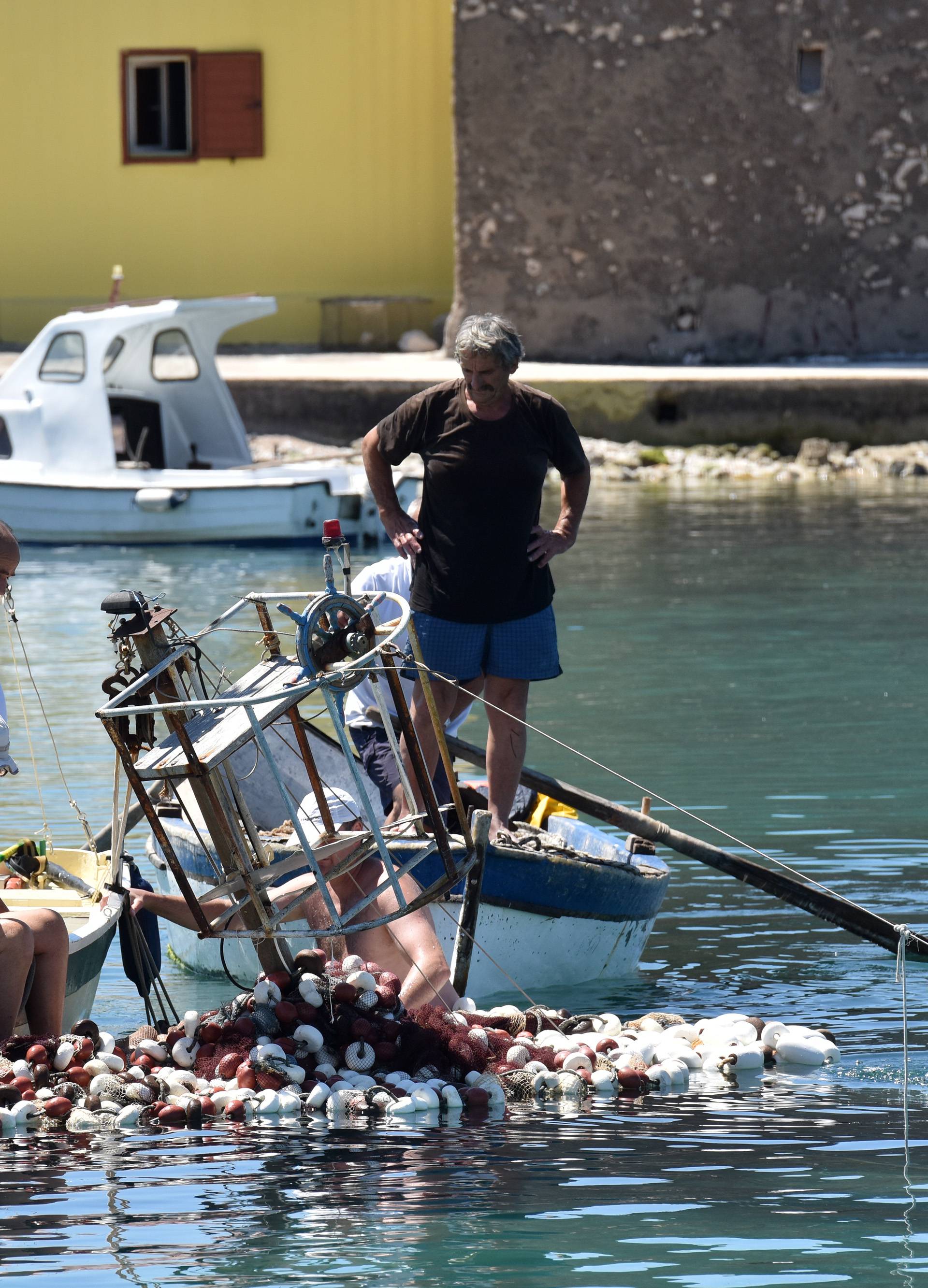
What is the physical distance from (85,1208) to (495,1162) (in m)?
0.95

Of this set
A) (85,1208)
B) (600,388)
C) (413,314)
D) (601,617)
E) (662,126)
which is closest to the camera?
(85,1208)

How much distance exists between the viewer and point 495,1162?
5.33 metres

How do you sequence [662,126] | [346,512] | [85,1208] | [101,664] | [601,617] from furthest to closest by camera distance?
[662,126] < [346,512] < [601,617] < [101,664] < [85,1208]

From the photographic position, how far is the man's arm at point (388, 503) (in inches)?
281

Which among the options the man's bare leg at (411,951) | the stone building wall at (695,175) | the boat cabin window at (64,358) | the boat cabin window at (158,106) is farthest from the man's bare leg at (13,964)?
the boat cabin window at (158,106)

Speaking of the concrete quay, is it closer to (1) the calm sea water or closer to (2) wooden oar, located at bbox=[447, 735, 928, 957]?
(1) the calm sea water

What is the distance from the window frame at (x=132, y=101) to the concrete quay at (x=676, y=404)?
461 cm

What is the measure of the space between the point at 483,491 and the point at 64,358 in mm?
11377

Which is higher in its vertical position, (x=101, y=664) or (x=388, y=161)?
(x=388, y=161)

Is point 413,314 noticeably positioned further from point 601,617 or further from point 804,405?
point 601,617

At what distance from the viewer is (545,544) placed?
7066mm

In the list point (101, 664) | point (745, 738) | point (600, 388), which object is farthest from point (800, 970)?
point (600, 388)

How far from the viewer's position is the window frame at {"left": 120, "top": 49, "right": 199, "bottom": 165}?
25.6 meters

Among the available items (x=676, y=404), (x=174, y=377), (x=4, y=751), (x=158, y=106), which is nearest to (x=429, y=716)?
(x=4, y=751)
